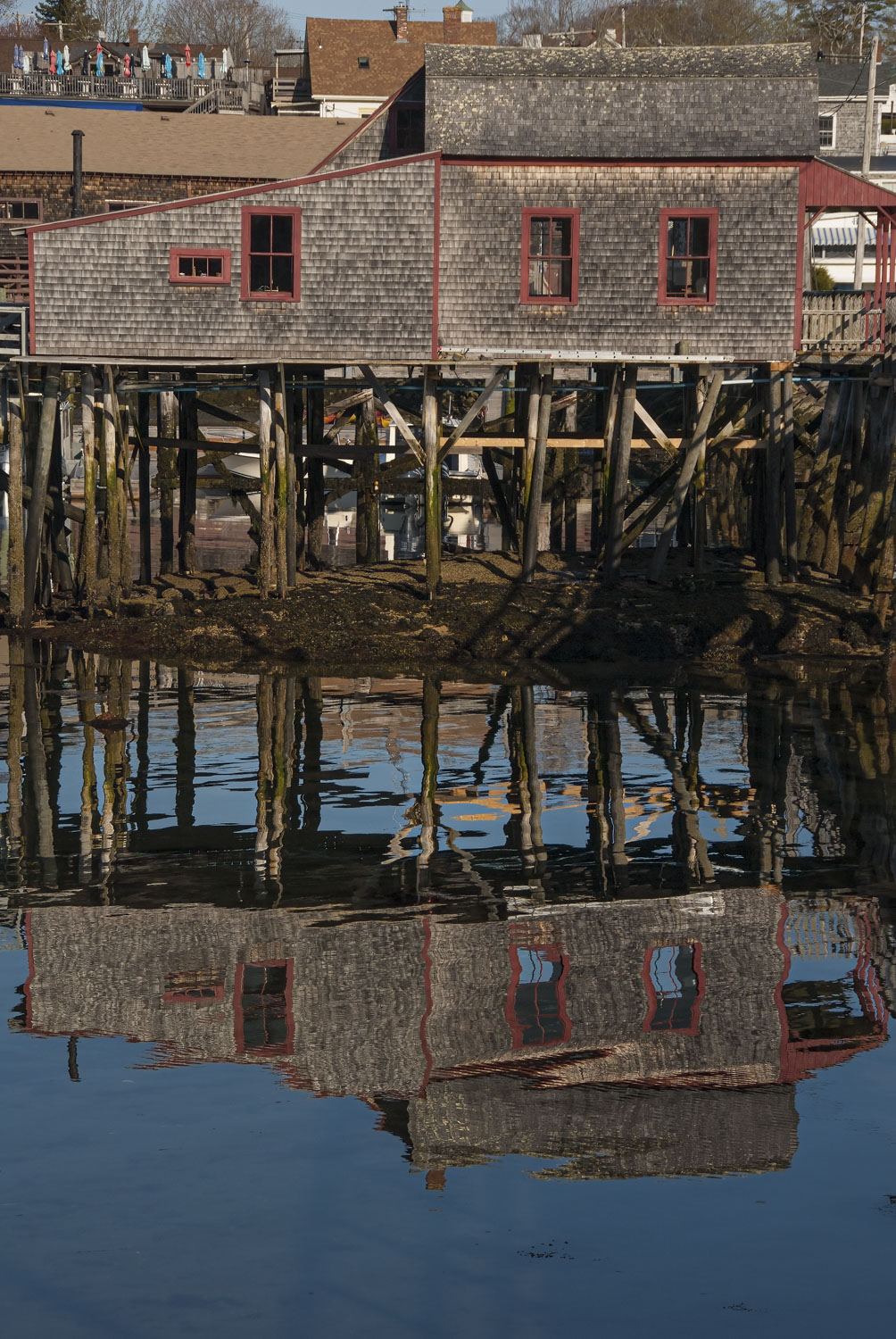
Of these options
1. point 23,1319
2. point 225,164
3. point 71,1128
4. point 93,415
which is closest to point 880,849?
point 71,1128

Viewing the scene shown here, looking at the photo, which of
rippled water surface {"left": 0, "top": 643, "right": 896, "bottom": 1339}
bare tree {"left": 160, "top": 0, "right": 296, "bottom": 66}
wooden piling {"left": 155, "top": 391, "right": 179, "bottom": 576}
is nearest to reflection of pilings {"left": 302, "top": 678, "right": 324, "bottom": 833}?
rippled water surface {"left": 0, "top": 643, "right": 896, "bottom": 1339}

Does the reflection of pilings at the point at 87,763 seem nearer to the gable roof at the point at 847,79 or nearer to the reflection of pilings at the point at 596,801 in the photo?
the reflection of pilings at the point at 596,801

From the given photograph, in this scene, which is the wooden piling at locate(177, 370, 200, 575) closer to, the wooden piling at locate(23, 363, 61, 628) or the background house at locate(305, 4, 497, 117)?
the wooden piling at locate(23, 363, 61, 628)

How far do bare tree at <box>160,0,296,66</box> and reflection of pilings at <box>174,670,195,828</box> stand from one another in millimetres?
85943

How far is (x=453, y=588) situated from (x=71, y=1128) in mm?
17238

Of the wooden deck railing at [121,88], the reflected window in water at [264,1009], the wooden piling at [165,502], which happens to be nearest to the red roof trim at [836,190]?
the wooden piling at [165,502]

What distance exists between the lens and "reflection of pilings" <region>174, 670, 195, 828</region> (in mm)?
16188

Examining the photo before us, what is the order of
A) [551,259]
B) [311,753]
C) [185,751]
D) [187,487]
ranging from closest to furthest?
[311,753]
[185,751]
[551,259]
[187,487]

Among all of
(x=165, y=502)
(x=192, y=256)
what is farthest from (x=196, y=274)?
(x=165, y=502)

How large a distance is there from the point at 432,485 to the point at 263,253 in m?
4.07

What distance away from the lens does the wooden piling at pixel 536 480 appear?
25.8m

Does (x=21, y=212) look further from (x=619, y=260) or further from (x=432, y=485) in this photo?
(x=619, y=260)

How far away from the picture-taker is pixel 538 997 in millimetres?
11273

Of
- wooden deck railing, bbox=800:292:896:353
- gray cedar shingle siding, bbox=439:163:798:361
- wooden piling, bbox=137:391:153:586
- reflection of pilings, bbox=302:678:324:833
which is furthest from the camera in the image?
wooden piling, bbox=137:391:153:586
